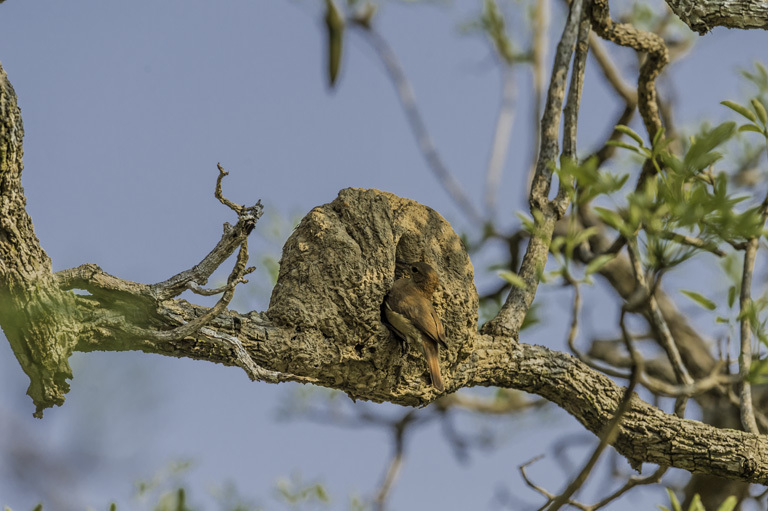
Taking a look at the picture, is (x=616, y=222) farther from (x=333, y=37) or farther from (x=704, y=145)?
(x=333, y=37)

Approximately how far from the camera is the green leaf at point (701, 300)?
4.17m

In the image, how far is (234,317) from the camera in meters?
4.24

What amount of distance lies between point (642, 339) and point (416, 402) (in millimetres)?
4798

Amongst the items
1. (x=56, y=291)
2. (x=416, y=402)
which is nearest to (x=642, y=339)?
(x=416, y=402)

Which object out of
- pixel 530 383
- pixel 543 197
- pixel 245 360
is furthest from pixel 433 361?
pixel 543 197

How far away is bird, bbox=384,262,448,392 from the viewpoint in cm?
450

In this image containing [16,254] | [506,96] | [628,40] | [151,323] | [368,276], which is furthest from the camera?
[506,96]

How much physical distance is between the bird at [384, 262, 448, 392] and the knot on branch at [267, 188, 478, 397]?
3.1 inches

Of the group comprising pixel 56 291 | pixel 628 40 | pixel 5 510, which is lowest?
pixel 5 510

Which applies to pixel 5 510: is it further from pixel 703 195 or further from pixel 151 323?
pixel 703 195

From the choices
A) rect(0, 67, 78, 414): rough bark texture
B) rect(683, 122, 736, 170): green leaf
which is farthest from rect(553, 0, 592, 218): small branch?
rect(0, 67, 78, 414): rough bark texture

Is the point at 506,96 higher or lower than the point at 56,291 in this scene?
higher

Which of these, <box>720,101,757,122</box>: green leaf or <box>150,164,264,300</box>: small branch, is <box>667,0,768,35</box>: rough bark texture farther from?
<box>150,164,264,300</box>: small branch

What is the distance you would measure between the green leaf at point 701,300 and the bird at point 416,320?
1302 mm
